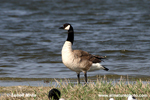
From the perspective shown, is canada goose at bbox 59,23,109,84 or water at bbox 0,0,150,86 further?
water at bbox 0,0,150,86

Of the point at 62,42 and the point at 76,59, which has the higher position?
the point at 76,59

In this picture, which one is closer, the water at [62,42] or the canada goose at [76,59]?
the canada goose at [76,59]

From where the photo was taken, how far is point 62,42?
17328mm

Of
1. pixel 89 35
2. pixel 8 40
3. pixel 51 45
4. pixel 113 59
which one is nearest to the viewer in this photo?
pixel 113 59

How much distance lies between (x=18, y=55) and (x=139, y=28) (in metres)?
9.65

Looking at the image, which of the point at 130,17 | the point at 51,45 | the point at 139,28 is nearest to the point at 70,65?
the point at 51,45

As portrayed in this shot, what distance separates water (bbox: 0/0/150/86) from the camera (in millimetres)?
11836

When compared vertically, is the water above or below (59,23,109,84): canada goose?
below

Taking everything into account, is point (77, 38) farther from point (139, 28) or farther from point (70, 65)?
point (70, 65)

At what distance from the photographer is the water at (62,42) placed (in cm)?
1184

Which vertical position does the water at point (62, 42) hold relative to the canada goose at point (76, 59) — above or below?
below

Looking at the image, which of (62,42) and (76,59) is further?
(62,42)

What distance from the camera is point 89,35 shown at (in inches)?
766

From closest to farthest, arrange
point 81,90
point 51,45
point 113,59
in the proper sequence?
point 81,90
point 113,59
point 51,45
